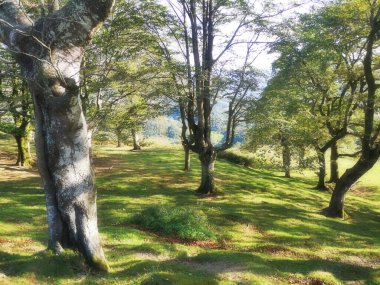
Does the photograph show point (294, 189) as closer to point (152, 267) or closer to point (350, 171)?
point (350, 171)

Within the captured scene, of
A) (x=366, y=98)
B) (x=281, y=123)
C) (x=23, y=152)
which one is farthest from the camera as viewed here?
(x=23, y=152)

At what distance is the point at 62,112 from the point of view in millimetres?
11828

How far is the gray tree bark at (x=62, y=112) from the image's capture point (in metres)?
11.7

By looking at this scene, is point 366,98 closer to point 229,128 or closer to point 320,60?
point 320,60

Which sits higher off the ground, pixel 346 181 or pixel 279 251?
pixel 346 181

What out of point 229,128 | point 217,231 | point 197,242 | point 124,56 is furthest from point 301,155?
point 124,56

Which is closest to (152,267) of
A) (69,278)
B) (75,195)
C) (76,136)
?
(69,278)

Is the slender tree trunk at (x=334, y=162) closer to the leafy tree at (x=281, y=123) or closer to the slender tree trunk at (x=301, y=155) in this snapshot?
the leafy tree at (x=281, y=123)

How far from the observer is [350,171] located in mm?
30859

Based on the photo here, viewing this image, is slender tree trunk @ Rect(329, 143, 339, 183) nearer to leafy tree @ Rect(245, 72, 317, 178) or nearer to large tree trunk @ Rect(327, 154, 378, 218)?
leafy tree @ Rect(245, 72, 317, 178)

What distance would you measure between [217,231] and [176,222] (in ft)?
9.46

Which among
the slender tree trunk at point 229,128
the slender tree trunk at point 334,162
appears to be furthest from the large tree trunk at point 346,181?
the slender tree trunk at point 334,162

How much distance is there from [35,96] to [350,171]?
2628 centimetres

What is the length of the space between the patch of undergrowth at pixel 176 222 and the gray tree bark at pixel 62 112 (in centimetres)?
967
